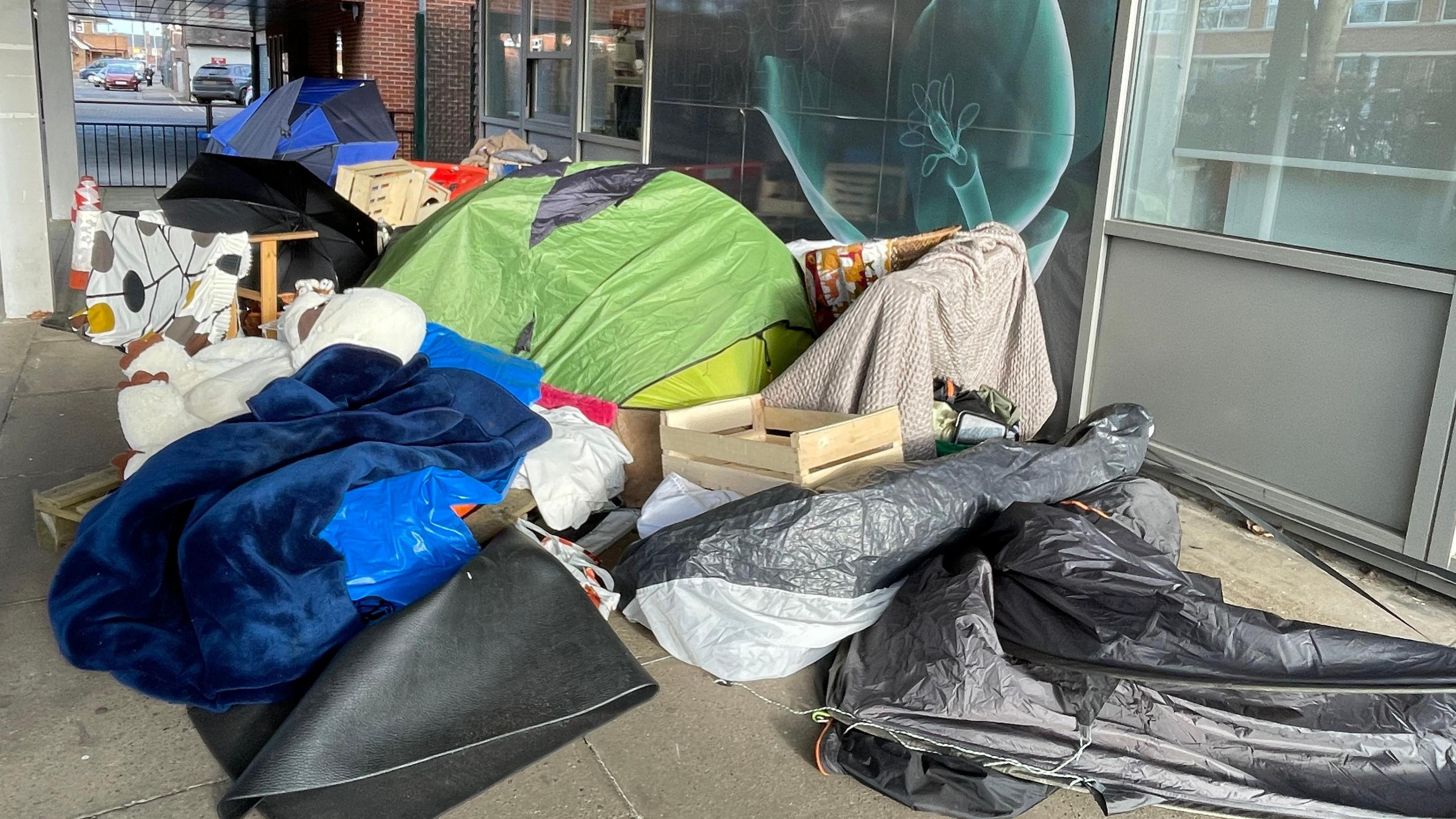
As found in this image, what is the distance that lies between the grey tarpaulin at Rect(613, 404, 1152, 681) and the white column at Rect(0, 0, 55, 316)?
578cm

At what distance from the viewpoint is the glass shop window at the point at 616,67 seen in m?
8.53

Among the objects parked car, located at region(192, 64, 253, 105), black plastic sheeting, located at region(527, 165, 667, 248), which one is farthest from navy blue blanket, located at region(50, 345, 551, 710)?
parked car, located at region(192, 64, 253, 105)

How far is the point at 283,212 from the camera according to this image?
6051 millimetres

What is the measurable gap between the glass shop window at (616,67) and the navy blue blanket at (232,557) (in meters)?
5.92

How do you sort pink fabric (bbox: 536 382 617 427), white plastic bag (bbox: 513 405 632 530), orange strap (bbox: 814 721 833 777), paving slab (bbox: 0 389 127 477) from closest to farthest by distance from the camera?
orange strap (bbox: 814 721 833 777), white plastic bag (bbox: 513 405 632 530), pink fabric (bbox: 536 382 617 427), paving slab (bbox: 0 389 127 477)

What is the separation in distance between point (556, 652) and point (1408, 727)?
1984 mm

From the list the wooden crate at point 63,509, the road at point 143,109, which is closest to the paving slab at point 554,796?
the wooden crate at point 63,509

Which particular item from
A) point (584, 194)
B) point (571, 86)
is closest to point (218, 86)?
point (571, 86)

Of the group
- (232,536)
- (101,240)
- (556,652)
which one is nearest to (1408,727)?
(556,652)

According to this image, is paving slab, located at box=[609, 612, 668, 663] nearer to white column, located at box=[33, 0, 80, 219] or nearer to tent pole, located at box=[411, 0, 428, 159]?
white column, located at box=[33, 0, 80, 219]

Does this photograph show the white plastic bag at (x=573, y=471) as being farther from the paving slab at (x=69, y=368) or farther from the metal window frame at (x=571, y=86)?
the metal window frame at (x=571, y=86)

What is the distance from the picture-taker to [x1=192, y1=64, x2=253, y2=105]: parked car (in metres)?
37.1

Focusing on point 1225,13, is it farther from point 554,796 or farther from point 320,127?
point 320,127

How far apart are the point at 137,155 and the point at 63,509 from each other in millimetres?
18846
